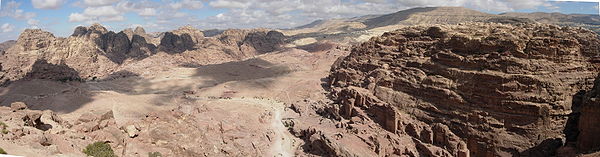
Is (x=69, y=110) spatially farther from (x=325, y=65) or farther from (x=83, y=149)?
(x=325, y=65)

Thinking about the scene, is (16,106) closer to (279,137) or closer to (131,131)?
(131,131)

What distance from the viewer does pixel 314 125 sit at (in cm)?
3950

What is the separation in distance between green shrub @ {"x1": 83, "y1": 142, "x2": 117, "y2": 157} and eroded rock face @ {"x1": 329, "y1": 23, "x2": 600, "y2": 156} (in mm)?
22625

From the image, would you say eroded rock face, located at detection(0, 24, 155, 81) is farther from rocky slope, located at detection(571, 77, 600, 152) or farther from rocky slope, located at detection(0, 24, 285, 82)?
rocky slope, located at detection(571, 77, 600, 152)

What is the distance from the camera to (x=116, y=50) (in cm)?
10456

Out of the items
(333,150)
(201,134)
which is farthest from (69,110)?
(333,150)

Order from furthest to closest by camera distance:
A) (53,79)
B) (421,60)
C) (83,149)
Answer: (53,79) < (421,60) < (83,149)

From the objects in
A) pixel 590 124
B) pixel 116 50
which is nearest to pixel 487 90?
pixel 590 124

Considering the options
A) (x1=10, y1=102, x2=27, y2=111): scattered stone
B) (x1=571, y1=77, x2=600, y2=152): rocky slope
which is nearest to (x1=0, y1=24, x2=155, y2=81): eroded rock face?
(x1=10, y1=102, x2=27, y2=111): scattered stone

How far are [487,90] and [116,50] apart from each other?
330ft

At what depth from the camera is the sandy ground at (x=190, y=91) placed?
4359 cm

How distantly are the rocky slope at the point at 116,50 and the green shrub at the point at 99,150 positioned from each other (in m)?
45.0

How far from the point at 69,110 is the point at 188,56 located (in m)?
61.2

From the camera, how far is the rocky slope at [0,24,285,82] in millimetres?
82562
